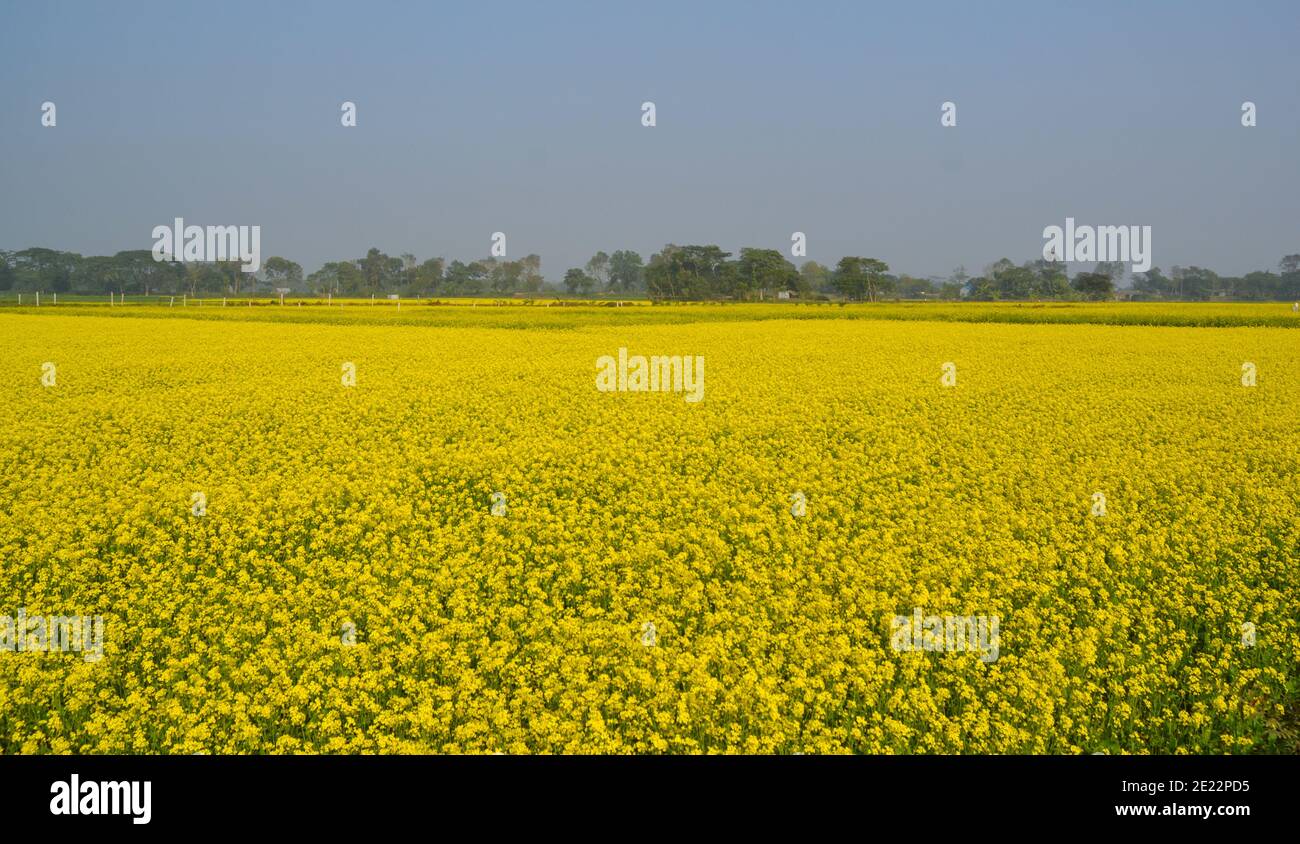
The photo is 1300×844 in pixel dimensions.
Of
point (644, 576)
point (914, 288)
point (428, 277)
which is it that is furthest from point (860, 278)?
point (644, 576)

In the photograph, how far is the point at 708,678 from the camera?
16.7 ft

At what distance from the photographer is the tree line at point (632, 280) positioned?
10394 centimetres

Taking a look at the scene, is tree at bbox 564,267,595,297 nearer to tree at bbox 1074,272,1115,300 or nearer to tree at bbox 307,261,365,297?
tree at bbox 307,261,365,297

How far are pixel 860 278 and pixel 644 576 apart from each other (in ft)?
345

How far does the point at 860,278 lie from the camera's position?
106438mm

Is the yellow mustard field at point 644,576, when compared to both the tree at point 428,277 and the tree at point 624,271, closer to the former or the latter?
the tree at point 428,277

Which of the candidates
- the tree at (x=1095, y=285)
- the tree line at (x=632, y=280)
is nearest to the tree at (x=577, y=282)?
the tree line at (x=632, y=280)

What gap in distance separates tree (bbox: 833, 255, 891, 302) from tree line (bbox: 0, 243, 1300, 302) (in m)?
0.13

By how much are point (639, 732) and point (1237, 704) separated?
12.6 feet


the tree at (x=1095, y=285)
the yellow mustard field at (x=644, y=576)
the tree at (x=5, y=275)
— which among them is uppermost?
the tree at (x=5, y=275)

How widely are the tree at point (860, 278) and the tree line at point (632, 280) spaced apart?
0.13m

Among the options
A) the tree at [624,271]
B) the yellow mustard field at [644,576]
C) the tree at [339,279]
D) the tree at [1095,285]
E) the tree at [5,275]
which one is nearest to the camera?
the yellow mustard field at [644,576]

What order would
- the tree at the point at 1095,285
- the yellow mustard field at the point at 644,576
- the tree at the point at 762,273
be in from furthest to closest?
1. the tree at the point at 1095,285
2. the tree at the point at 762,273
3. the yellow mustard field at the point at 644,576
